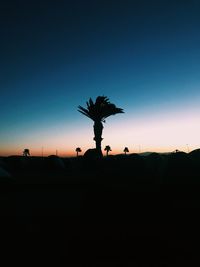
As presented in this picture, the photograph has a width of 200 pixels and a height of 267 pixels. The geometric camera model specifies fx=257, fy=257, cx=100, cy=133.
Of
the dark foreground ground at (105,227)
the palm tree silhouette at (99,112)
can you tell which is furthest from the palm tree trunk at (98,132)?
the dark foreground ground at (105,227)

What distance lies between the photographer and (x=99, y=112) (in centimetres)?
2594

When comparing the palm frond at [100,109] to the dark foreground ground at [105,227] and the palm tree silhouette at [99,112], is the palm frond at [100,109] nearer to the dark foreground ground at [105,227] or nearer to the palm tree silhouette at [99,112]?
the palm tree silhouette at [99,112]

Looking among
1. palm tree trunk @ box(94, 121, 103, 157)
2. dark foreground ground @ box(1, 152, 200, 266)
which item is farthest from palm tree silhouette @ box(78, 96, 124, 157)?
dark foreground ground @ box(1, 152, 200, 266)

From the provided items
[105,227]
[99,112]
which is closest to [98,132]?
[99,112]

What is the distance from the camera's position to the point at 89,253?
5367mm

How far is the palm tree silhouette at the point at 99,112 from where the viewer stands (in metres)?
25.8

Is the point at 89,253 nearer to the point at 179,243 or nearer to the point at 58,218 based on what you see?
the point at 179,243

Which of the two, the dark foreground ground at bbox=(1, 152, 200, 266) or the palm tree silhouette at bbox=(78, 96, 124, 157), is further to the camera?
the palm tree silhouette at bbox=(78, 96, 124, 157)

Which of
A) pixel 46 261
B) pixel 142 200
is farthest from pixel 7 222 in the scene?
pixel 142 200

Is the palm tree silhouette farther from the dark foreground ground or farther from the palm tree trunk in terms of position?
the dark foreground ground

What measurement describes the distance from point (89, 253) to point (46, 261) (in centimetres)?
90

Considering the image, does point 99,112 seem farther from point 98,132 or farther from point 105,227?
point 105,227

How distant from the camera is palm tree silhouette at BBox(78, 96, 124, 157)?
84.6 feet

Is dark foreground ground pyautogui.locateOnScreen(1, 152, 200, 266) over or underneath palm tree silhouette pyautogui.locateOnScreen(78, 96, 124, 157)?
underneath
